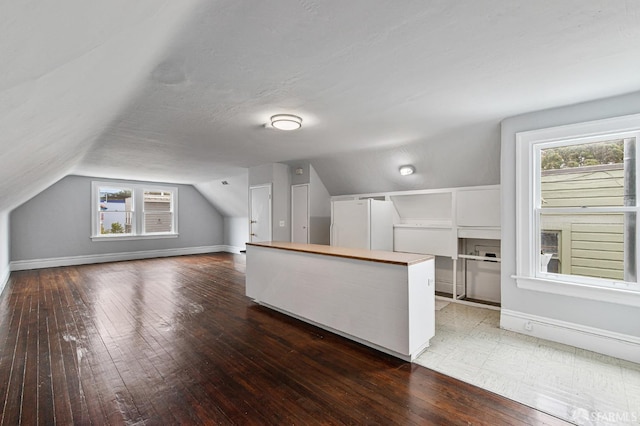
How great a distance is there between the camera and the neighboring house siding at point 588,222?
2.71 m

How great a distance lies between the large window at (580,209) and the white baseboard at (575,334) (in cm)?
31

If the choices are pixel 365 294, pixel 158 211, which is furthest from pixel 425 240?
pixel 158 211

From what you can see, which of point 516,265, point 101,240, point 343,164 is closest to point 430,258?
point 516,265

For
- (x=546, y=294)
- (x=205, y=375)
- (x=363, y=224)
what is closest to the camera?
(x=205, y=375)

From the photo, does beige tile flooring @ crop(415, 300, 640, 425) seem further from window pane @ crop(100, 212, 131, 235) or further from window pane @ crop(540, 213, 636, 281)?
window pane @ crop(100, 212, 131, 235)

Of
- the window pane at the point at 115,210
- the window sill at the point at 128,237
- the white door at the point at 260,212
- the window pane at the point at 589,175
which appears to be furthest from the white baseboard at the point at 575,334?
the window pane at the point at 115,210

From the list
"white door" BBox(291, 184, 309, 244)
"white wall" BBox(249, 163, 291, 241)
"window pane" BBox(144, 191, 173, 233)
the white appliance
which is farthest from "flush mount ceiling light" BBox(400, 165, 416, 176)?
"window pane" BBox(144, 191, 173, 233)

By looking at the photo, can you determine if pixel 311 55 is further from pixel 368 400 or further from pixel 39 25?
pixel 368 400

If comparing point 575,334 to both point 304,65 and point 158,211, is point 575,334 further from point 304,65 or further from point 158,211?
point 158,211

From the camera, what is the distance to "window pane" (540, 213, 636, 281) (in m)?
2.64

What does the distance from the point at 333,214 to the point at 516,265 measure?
8.89 feet

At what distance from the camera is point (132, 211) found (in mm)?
8102

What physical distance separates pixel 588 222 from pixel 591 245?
0.73 feet

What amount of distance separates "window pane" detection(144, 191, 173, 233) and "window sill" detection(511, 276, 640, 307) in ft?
28.4
